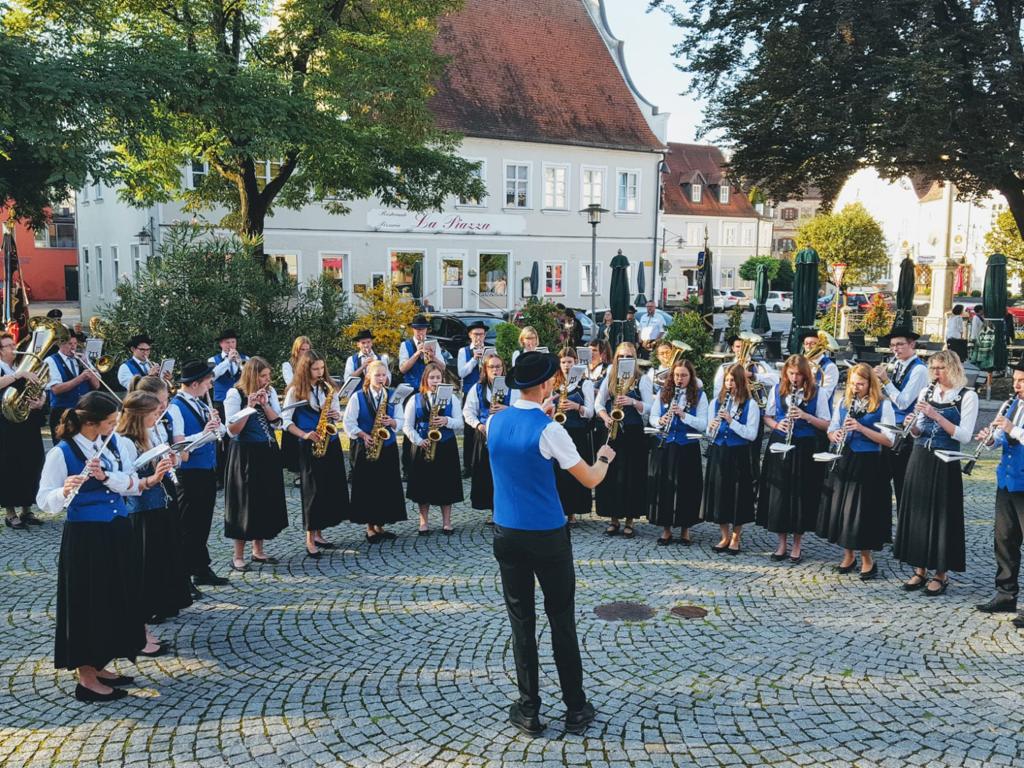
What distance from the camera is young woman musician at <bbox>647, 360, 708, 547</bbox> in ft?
29.4

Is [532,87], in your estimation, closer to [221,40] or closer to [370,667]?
[221,40]

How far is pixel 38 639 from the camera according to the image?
21.9 feet

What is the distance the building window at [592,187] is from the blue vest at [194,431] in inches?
1248

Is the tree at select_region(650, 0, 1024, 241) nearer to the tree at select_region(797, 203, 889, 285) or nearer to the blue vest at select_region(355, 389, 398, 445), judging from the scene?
the blue vest at select_region(355, 389, 398, 445)

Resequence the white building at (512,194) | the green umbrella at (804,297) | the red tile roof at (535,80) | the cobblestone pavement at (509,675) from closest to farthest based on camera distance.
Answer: the cobblestone pavement at (509,675), the green umbrella at (804,297), the white building at (512,194), the red tile roof at (535,80)

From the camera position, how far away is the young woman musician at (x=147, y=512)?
609cm

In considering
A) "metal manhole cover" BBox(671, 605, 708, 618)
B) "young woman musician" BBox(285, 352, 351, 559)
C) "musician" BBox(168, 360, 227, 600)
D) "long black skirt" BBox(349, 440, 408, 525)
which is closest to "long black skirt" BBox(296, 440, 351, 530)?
"young woman musician" BBox(285, 352, 351, 559)

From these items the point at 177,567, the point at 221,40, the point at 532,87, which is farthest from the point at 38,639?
the point at 532,87

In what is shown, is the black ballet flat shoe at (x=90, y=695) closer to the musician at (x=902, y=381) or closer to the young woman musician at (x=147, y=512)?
the young woman musician at (x=147, y=512)

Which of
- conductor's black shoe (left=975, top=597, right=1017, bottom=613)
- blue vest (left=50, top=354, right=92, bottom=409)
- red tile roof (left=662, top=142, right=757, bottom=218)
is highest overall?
red tile roof (left=662, top=142, right=757, bottom=218)

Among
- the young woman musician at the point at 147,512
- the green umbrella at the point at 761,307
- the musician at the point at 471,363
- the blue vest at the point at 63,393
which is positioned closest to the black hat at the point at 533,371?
the young woman musician at the point at 147,512

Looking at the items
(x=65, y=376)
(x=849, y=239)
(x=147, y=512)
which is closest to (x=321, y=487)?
(x=147, y=512)

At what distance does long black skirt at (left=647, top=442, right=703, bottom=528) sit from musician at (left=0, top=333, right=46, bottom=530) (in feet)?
23.5

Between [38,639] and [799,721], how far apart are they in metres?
5.64
